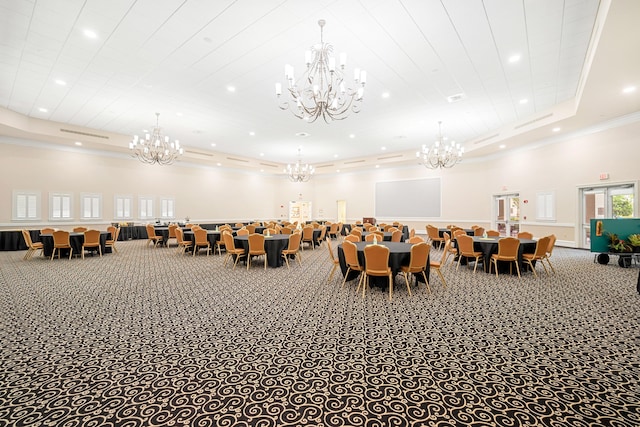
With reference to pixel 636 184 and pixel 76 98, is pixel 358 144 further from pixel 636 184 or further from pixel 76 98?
pixel 76 98

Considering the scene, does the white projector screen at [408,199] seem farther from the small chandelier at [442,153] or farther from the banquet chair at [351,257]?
A: the banquet chair at [351,257]

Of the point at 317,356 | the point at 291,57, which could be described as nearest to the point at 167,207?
the point at 291,57

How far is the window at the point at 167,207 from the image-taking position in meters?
15.0

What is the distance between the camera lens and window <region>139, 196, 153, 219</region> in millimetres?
14227

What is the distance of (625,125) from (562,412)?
1087cm

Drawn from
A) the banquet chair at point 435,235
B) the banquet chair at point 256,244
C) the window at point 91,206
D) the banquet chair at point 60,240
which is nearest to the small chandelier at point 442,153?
the banquet chair at point 435,235

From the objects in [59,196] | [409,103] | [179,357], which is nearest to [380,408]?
[179,357]

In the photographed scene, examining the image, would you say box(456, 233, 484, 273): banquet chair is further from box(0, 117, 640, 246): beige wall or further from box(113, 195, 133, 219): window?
box(113, 195, 133, 219): window

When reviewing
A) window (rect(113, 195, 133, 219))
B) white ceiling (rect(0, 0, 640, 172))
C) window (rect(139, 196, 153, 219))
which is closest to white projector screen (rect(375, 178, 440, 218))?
white ceiling (rect(0, 0, 640, 172))

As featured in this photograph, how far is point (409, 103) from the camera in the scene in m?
8.88

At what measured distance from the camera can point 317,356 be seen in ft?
9.11

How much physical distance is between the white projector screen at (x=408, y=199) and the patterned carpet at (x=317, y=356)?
1121cm

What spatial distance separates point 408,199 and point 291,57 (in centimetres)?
1274

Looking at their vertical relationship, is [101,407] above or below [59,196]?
below
